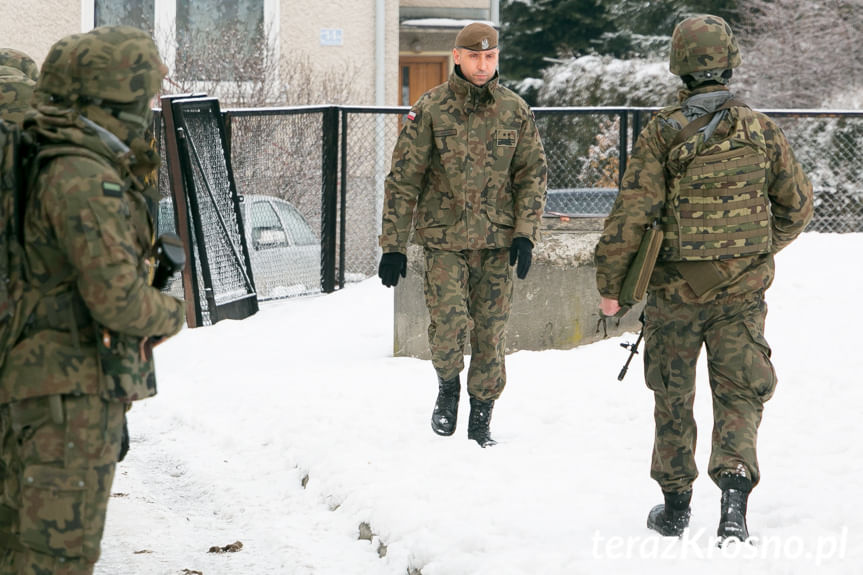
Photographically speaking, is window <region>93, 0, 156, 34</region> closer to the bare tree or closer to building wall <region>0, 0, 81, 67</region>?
building wall <region>0, 0, 81, 67</region>

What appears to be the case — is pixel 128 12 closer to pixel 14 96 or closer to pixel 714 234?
pixel 14 96


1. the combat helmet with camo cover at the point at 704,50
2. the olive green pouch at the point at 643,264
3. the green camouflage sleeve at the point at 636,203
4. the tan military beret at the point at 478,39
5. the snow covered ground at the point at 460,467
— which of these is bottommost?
the snow covered ground at the point at 460,467

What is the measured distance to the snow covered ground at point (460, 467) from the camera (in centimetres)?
460

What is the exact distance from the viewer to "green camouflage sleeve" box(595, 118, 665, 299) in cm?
439

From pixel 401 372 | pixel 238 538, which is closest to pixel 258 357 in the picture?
pixel 401 372

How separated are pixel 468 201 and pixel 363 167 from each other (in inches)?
251

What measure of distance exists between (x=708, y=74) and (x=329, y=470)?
269 cm

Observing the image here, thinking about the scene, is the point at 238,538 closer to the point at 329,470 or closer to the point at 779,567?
the point at 329,470

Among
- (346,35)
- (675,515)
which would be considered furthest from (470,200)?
(346,35)

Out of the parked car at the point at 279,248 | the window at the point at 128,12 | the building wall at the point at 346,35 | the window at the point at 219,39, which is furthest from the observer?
the building wall at the point at 346,35

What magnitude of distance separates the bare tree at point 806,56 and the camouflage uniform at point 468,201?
13554mm

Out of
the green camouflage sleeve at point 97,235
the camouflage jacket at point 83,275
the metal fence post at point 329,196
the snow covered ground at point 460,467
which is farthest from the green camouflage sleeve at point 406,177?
the metal fence post at point 329,196

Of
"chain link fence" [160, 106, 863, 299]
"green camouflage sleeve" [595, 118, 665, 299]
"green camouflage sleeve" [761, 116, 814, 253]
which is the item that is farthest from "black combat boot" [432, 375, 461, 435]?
"chain link fence" [160, 106, 863, 299]

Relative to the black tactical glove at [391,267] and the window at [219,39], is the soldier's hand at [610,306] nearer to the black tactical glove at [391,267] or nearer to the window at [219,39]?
the black tactical glove at [391,267]
